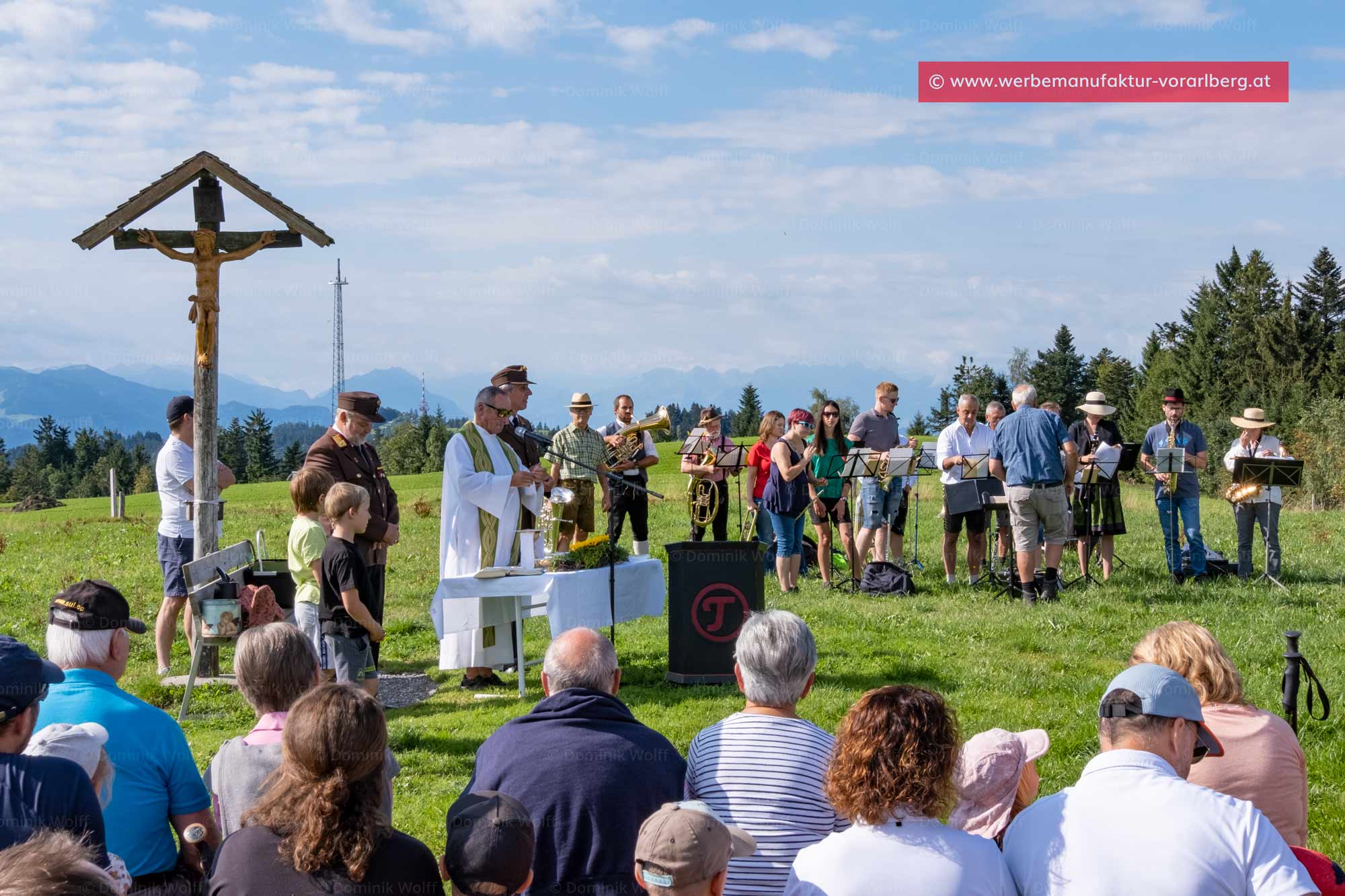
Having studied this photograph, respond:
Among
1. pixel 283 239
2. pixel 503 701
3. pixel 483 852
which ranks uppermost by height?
pixel 283 239

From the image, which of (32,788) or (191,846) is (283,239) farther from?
(32,788)

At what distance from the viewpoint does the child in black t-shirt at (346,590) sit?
→ 20.2 feet

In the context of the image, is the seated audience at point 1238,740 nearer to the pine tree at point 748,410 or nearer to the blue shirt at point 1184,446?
the blue shirt at point 1184,446

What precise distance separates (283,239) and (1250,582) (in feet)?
32.3

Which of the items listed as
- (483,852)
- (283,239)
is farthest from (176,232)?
(483,852)

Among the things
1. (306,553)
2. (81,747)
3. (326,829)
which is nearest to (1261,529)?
(306,553)

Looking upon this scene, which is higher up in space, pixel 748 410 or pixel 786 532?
pixel 748 410

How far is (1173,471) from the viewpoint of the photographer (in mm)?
11891

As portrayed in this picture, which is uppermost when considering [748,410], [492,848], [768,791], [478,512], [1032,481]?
[748,410]

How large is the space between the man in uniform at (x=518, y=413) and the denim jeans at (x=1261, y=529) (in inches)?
289

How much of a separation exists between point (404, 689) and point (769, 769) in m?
5.76

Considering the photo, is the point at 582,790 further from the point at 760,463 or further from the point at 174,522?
the point at 760,463

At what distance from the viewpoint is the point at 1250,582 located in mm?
11500

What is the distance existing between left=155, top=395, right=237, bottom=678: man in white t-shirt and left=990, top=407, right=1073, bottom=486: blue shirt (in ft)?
22.6
